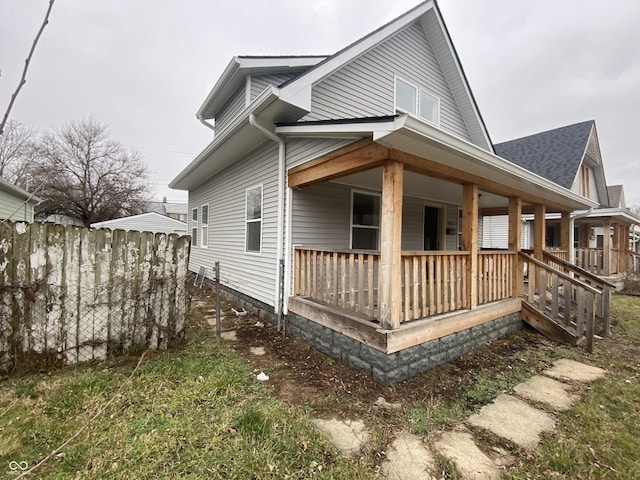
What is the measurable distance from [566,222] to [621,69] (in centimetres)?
1713

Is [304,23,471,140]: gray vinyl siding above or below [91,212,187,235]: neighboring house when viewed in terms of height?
above

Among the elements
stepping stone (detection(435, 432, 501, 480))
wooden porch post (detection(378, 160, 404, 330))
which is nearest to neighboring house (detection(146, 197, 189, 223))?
wooden porch post (detection(378, 160, 404, 330))

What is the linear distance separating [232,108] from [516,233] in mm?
7069

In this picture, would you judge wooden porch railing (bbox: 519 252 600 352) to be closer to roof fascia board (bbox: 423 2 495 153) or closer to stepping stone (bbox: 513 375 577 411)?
stepping stone (bbox: 513 375 577 411)

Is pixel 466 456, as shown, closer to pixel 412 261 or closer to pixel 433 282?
pixel 412 261

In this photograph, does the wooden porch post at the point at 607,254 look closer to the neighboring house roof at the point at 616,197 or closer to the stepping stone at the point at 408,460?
the neighboring house roof at the point at 616,197

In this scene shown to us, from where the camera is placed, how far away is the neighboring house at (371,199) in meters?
3.36

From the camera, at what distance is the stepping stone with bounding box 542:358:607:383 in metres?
3.60

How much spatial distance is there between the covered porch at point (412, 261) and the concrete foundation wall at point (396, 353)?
8cm

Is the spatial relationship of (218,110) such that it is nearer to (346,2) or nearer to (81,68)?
(346,2)

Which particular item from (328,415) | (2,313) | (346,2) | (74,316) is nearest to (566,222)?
(328,415)

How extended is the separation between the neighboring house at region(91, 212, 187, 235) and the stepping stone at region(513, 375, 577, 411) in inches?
832

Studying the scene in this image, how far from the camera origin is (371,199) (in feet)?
20.1

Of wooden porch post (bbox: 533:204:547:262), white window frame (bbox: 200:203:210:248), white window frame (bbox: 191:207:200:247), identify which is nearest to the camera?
wooden porch post (bbox: 533:204:547:262)
